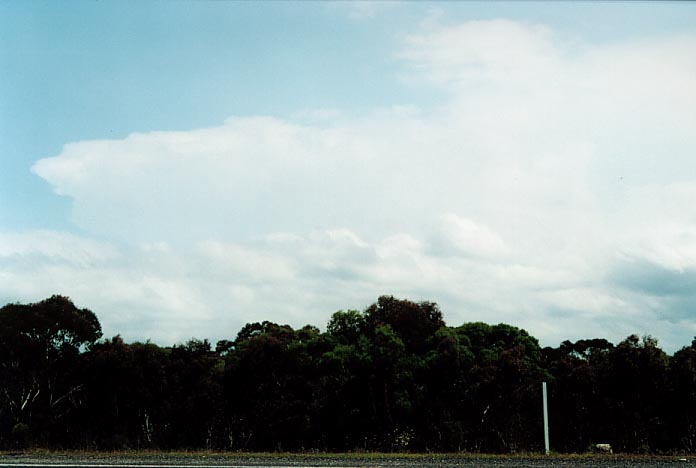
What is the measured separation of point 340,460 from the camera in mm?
16828

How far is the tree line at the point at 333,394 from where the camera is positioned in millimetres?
20969

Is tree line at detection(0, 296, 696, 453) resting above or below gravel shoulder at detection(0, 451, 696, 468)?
above

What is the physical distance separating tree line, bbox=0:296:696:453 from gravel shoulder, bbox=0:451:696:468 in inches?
127

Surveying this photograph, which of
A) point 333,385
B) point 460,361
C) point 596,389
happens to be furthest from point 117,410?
point 596,389

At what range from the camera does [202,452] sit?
19.4 m

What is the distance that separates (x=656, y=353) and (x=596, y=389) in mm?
1992

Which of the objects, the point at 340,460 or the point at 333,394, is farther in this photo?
the point at 333,394

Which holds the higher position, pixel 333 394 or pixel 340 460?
pixel 333 394

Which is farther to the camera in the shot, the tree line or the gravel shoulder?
the tree line

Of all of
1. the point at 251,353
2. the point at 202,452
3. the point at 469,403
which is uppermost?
the point at 251,353

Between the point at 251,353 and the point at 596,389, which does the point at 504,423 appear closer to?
the point at 596,389

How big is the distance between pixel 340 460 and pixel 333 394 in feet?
19.7

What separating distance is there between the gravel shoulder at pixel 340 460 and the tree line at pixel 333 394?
323 centimetres

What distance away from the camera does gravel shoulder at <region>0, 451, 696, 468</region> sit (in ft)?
49.6
